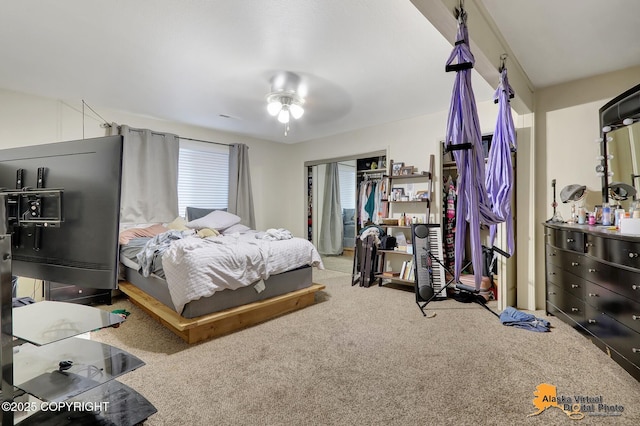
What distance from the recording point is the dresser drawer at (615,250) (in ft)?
5.92

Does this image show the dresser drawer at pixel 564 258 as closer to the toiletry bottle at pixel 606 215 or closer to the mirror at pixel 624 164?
the toiletry bottle at pixel 606 215

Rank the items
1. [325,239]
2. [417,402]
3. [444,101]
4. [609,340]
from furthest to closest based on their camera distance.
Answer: [325,239] < [444,101] < [609,340] < [417,402]

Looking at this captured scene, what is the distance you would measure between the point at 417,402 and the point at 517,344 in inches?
49.4

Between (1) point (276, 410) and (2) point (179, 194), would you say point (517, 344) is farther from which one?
(2) point (179, 194)

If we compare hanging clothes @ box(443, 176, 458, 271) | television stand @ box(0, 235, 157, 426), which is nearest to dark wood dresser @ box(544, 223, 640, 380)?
hanging clothes @ box(443, 176, 458, 271)

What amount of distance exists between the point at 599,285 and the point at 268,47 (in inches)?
122

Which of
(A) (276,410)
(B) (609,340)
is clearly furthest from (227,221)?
(B) (609,340)

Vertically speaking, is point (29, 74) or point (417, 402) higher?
point (29, 74)

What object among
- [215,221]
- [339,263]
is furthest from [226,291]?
[339,263]

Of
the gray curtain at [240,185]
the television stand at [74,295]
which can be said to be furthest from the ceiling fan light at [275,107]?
the television stand at [74,295]

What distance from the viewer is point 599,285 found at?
7.08 ft

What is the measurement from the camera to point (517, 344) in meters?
2.36

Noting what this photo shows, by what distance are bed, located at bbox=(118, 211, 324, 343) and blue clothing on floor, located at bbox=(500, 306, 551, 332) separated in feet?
6.35

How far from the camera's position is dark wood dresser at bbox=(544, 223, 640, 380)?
1.82m
